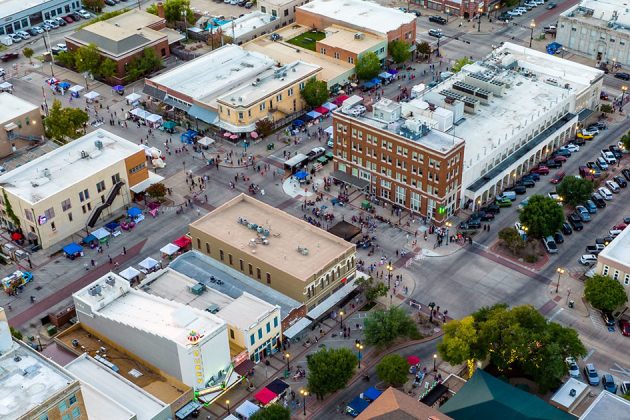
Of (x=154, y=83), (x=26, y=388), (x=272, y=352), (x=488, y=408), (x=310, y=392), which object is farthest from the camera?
(x=154, y=83)

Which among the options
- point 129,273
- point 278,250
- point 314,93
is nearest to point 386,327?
point 278,250

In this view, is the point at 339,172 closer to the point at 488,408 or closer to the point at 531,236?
the point at 531,236

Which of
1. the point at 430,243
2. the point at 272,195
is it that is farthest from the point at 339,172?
the point at 430,243

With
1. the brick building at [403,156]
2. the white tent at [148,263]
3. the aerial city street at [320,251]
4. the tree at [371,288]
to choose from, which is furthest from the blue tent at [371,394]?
the white tent at [148,263]

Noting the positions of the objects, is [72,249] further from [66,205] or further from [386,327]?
[386,327]

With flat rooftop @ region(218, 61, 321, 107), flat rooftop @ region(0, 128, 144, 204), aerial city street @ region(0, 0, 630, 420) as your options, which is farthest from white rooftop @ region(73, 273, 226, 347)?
flat rooftop @ region(218, 61, 321, 107)

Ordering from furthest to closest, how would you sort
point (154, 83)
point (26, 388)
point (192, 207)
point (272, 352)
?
point (154, 83)
point (192, 207)
point (272, 352)
point (26, 388)

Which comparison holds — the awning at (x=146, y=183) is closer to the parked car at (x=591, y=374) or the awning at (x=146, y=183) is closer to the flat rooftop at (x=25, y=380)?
the flat rooftop at (x=25, y=380)
